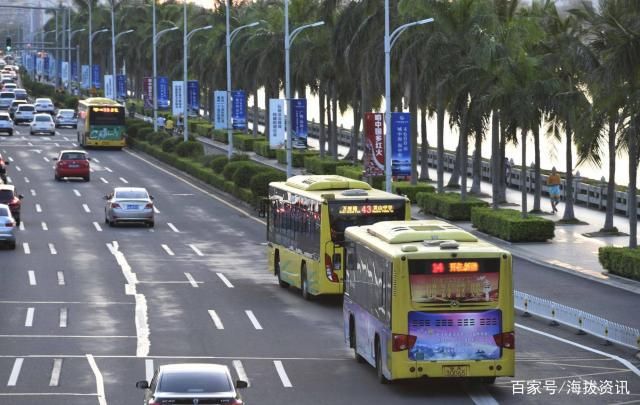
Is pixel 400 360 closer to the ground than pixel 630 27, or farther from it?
closer to the ground

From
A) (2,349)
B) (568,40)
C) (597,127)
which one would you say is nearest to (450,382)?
(2,349)

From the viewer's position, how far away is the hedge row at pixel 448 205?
58719 millimetres

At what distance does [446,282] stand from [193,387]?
6578 millimetres

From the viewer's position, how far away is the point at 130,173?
3361 inches

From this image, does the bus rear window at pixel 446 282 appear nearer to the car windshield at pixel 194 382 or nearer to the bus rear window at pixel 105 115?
the car windshield at pixel 194 382

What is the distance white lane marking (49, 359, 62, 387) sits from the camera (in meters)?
26.5

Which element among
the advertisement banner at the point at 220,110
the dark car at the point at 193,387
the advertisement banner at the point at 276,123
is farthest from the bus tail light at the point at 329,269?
the advertisement banner at the point at 220,110

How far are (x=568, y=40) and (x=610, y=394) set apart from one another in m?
36.3

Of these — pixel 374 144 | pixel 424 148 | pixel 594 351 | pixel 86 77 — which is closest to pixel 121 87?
pixel 86 77

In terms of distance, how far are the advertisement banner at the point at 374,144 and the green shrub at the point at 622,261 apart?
1492cm

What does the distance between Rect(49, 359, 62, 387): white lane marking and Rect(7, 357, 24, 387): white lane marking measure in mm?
626

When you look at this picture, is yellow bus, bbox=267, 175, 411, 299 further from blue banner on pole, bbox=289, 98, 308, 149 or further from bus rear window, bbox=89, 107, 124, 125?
bus rear window, bbox=89, 107, 124, 125

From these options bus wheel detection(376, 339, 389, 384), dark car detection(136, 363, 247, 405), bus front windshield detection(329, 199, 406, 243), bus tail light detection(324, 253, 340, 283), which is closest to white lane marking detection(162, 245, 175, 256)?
bus tail light detection(324, 253, 340, 283)

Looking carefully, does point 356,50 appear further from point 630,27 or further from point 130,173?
point 630,27
